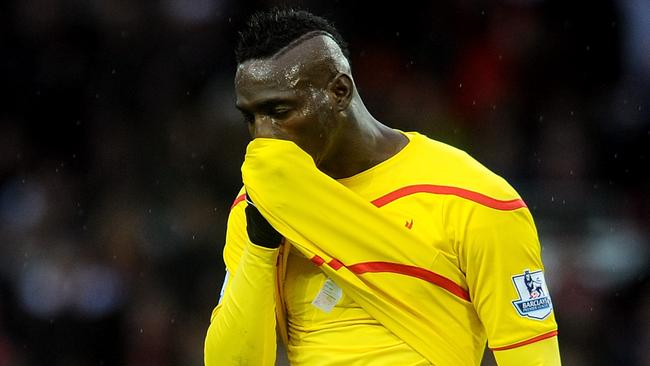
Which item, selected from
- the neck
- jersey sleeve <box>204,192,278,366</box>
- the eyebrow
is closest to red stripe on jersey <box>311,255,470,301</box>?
jersey sleeve <box>204,192,278,366</box>

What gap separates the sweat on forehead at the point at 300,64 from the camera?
251cm

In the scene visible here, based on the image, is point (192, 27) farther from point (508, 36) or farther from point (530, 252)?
point (530, 252)

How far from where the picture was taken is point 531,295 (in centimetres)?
251

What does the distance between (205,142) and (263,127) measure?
10.9 ft

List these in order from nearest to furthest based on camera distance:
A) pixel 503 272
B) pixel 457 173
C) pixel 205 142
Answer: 1. pixel 503 272
2. pixel 457 173
3. pixel 205 142

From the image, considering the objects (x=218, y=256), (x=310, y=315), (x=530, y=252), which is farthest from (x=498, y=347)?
(x=218, y=256)

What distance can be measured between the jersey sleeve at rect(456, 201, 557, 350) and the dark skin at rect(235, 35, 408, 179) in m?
0.33

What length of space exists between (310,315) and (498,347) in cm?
46

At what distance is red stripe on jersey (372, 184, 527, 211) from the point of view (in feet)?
8.17

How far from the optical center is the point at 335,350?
2566mm

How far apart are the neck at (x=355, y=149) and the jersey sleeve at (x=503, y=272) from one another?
0.29 metres

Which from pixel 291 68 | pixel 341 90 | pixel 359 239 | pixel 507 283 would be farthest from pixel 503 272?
pixel 291 68

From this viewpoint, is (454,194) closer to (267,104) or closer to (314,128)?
(314,128)

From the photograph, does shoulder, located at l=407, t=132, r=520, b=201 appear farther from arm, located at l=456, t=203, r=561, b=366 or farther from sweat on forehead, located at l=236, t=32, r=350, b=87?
sweat on forehead, located at l=236, t=32, r=350, b=87
